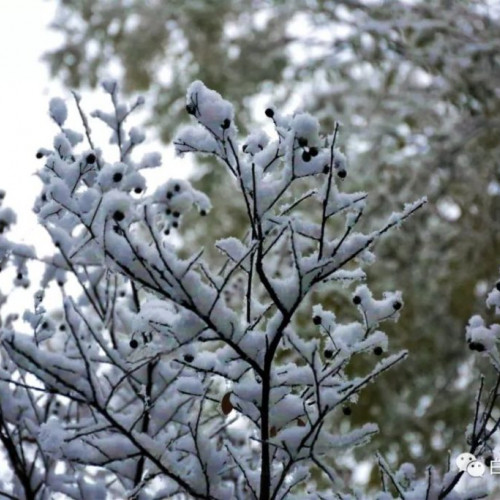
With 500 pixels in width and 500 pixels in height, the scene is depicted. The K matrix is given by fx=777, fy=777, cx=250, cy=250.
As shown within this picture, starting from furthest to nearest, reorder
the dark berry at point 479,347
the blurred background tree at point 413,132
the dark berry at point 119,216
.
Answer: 1. the blurred background tree at point 413,132
2. the dark berry at point 479,347
3. the dark berry at point 119,216

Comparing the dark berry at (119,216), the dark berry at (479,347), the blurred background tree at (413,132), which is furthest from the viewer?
the blurred background tree at (413,132)

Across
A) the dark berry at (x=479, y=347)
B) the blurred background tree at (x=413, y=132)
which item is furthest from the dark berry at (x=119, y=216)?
the blurred background tree at (x=413, y=132)

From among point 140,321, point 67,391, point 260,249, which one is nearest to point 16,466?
point 67,391

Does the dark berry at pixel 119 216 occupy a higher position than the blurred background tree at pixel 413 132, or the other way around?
the blurred background tree at pixel 413 132

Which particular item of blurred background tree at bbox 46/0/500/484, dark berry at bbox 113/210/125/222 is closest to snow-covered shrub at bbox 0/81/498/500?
dark berry at bbox 113/210/125/222

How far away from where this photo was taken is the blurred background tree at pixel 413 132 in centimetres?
609

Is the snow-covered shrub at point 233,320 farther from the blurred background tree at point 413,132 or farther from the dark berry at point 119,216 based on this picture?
the blurred background tree at point 413,132

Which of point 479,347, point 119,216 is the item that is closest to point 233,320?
point 119,216

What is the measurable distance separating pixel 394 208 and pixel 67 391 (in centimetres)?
467

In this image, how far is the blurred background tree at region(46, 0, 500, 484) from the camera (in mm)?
6094

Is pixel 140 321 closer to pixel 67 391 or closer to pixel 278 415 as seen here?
pixel 67 391

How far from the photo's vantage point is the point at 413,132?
7.07 meters

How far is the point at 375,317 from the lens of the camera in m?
1.97

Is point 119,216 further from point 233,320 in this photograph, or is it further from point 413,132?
point 413,132
